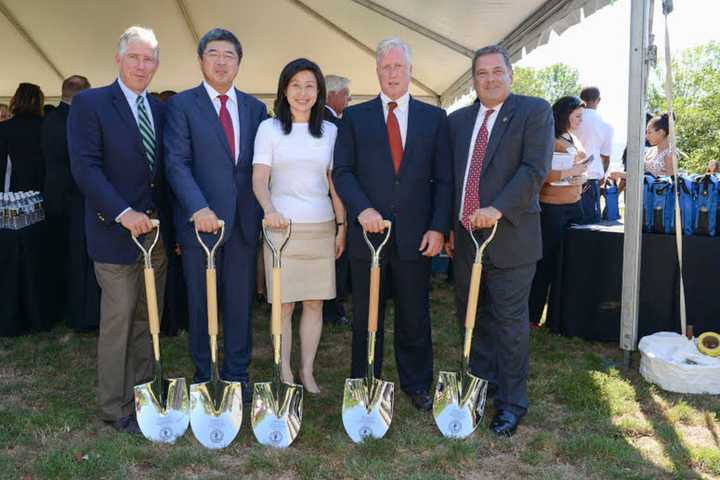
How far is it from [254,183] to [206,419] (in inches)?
44.3

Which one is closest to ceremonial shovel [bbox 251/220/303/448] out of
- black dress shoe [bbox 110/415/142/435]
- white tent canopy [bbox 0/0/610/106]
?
black dress shoe [bbox 110/415/142/435]

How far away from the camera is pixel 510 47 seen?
19.0ft

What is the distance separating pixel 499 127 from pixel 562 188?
1886 mm

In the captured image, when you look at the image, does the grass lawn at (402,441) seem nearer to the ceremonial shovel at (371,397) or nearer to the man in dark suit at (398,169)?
the ceremonial shovel at (371,397)

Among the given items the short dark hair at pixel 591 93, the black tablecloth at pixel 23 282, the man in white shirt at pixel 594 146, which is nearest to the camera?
the black tablecloth at pixel 23 282

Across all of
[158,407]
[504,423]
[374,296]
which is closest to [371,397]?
[374,296]

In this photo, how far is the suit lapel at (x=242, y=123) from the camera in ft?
10.8

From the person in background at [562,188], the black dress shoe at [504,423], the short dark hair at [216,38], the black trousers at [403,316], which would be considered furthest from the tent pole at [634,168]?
the short dark hair at [216,38]

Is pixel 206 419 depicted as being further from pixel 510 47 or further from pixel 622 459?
pixel 510 47

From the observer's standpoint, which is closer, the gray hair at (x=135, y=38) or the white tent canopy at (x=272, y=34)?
the gray hair at (x=135, y=38)

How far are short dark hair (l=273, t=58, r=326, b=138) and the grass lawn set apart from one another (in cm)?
145

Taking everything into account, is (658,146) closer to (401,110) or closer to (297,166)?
(401,110)

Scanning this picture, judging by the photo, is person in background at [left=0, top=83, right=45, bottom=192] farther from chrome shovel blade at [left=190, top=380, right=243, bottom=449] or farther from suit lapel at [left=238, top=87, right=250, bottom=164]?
chrome shovel blade at [left=190, top=380, right=243, bottom=449]

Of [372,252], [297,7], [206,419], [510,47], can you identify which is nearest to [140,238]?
[206,419]
